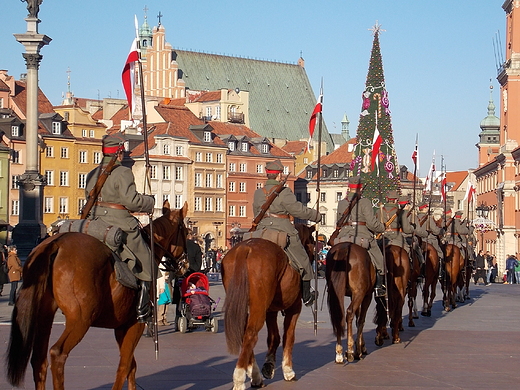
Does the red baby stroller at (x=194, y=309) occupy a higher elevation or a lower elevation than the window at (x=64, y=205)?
lower

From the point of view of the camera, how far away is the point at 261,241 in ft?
44.0

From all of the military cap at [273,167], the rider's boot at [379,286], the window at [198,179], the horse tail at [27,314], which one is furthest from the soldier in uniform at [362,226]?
the window at [198,179]

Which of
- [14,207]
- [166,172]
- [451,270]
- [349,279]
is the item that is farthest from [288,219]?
[166,172]

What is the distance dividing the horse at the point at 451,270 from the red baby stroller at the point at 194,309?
997 centimetres

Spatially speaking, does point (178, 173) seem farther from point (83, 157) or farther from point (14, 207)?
point (14, 207)

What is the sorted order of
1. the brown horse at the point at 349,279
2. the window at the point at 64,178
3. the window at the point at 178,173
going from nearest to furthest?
the brown horse at the point at 349,279
the window at the point at 64,178
the window at the point at 178,173

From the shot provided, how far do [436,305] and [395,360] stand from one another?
49.4 ft

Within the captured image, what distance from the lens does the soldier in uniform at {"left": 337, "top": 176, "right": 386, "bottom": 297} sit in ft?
57.3

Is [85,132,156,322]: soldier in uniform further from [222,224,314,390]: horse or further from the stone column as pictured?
the stone column

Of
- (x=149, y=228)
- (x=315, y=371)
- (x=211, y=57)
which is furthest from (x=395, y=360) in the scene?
(x=211, y=57)

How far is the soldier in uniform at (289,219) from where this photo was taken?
14039mm

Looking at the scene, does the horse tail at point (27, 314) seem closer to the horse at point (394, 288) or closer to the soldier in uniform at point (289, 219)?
the soldier in uniform at point (289, 219)

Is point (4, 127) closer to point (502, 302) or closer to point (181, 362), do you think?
point (502, 302)

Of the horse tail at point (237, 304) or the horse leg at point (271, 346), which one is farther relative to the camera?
the horse leg at point (271, 346)
